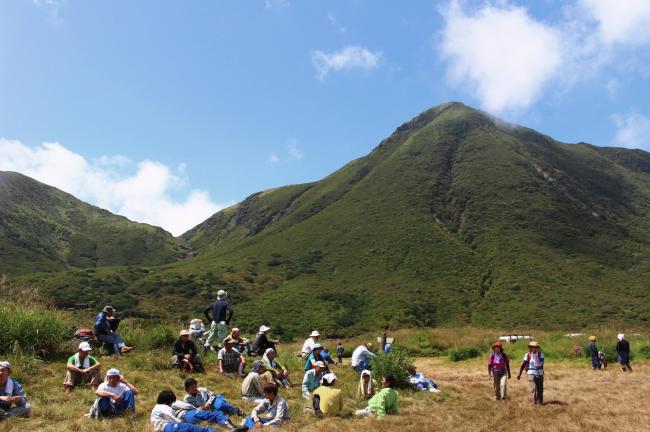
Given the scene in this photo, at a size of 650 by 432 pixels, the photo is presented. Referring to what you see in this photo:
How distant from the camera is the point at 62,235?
493 feet

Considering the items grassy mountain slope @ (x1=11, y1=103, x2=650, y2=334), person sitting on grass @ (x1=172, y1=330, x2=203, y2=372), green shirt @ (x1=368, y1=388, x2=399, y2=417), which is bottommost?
green shirt @ (x1=368, y1=388, x2=399, y2=417)

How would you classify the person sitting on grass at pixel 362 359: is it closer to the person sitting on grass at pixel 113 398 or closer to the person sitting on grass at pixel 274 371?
the person sitting on grass at pixel 274 371

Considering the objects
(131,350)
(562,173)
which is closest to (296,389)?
(131,350)

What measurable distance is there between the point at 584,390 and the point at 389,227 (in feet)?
270

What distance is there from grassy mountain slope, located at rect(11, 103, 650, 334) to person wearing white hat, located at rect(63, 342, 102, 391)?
51006mm

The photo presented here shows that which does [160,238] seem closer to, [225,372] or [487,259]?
[487,259]

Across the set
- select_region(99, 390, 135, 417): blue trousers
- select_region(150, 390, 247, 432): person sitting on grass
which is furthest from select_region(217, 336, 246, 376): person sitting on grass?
select_region(150, 390, 247, 432): person sitting on grass

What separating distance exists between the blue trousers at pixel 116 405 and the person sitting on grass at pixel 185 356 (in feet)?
12.3

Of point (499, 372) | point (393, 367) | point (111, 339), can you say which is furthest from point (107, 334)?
point (499, 372)

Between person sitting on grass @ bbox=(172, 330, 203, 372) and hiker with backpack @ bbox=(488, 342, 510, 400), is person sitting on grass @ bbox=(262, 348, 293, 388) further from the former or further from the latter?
hiker with backpack @ bbox=(488, 342, 510, 400)

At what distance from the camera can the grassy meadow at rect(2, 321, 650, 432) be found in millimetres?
9617

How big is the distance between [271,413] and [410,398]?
15.6 ft

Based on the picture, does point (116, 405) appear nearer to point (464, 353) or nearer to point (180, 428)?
point (180, 428)

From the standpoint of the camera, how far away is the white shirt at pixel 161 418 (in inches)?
320
